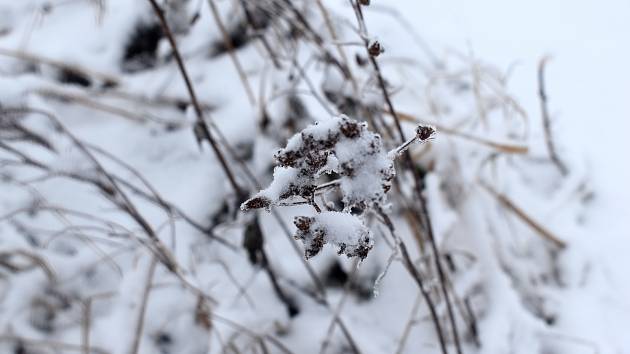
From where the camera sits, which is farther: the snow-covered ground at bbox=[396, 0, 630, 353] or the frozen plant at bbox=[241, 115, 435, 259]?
the snow-covered ground at bbox=[396, 0, 630, 353]

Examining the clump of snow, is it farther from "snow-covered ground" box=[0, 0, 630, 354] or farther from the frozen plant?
"snow-covered ground" box=[0, 0, 630, 354]

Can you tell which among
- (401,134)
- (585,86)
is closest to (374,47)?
Answer: (401,134)

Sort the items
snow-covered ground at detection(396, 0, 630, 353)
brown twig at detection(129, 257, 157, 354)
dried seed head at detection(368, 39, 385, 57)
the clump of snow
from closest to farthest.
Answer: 1. the clump of snow
2. dried seed head at detection(368, 39, 385, 57)
3. brown twig at detection(129, 257, 157, 354)
4. snow-covered ground at detection(396, 0, 630, 353)

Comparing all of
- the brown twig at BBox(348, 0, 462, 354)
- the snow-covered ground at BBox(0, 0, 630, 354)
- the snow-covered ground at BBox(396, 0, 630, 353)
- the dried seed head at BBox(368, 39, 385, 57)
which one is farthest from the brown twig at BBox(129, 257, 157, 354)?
the snow-covered ground at BBox(396, 0, 630, 353)

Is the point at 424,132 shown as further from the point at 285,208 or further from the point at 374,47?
the point at 285,208

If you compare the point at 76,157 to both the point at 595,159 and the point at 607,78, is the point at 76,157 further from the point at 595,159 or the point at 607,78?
the point at 607,78

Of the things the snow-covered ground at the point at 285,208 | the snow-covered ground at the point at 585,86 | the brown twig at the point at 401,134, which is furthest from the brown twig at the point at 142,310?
the snow-covered ground at the point at 585,86
